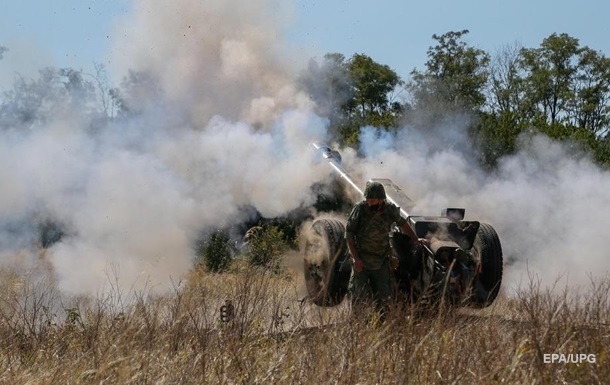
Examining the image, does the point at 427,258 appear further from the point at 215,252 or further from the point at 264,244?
the point at 215,252

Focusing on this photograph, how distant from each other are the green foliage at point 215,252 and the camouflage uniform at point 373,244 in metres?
7.69

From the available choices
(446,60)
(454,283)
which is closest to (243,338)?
(454,283)

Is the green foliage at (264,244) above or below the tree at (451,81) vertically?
below

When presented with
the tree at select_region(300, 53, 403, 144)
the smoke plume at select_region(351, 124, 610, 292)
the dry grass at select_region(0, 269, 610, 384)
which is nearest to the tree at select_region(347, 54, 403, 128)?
the tree at select_region(300, 53, 403, 144)

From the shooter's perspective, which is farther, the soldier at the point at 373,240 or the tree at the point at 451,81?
the tree at the point at 451,81

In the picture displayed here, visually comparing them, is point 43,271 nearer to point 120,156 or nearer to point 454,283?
point 120,156

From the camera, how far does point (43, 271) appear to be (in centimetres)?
1377

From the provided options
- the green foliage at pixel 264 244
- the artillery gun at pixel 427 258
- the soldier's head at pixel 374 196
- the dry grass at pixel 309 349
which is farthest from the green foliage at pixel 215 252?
the dry grass at pixel 309 349

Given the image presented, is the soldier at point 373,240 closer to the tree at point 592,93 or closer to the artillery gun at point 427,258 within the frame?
the artillery gun at point 427,258

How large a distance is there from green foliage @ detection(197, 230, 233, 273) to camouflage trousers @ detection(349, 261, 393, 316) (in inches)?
303

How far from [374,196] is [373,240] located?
48cm

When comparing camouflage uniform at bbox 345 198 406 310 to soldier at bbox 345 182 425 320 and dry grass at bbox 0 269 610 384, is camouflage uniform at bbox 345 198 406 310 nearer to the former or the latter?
soldier at bbox 345 182 425 320

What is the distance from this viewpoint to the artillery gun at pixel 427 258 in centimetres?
1045

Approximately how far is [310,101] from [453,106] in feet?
26.8
